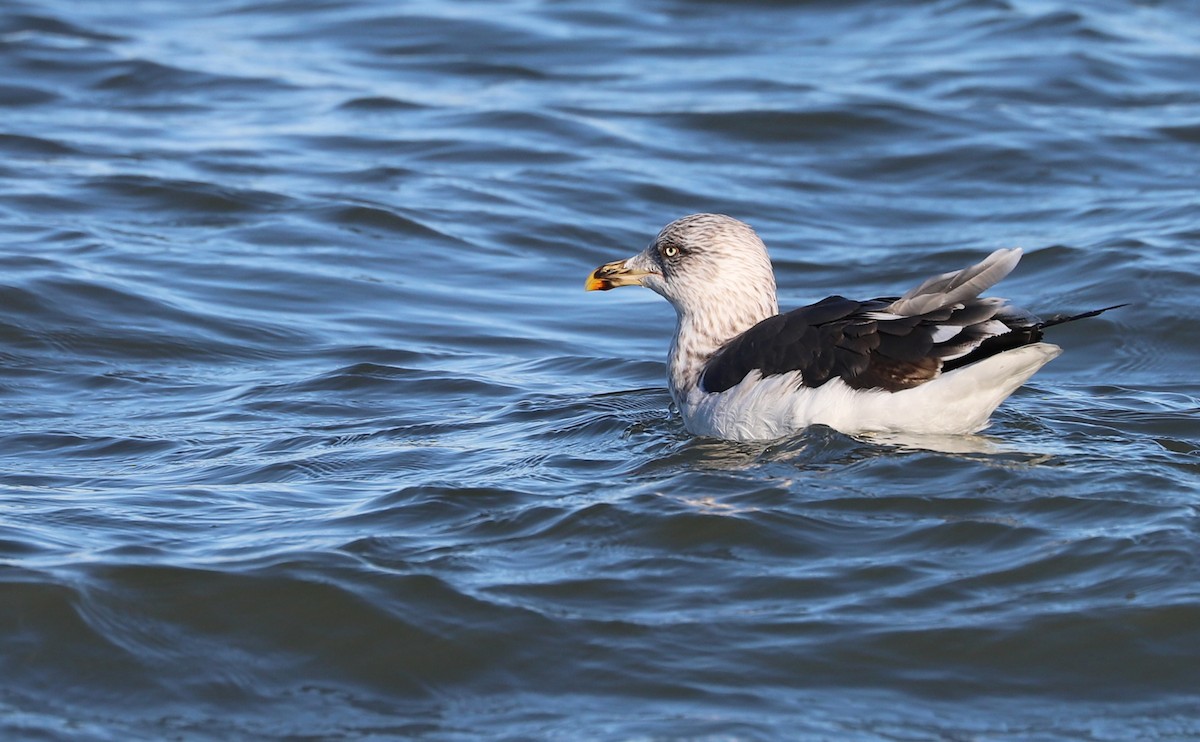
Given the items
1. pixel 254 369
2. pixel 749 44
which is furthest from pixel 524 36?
pixel 254 369

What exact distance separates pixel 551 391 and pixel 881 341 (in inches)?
97.0

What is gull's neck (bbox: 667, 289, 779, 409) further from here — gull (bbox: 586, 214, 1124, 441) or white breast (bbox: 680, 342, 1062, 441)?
white breast (bbox: 680, 342, 1062, 441)

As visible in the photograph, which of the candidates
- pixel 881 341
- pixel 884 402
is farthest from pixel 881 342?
pixel 884 402

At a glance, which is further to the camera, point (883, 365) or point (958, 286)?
point (883, 365)

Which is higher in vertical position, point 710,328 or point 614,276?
point 614,276

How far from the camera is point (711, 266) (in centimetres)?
836

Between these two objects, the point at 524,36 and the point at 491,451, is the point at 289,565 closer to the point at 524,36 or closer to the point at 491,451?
the point at 491,451

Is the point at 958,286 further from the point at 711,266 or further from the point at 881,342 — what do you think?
the point at 711,266

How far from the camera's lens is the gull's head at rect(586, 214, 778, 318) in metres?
8.34

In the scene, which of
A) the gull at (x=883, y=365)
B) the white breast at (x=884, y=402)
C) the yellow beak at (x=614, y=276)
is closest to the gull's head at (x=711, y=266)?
the yellow beak at (x=614, y=276)

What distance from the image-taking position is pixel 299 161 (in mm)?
14445

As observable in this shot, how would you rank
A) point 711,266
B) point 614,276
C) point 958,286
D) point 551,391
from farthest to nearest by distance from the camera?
point 551,391, point 614,276, point 711,266, point 958,286

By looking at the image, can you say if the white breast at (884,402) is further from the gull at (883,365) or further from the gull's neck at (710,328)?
the gull's neck at (710,328)

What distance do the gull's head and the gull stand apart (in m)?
0.31
